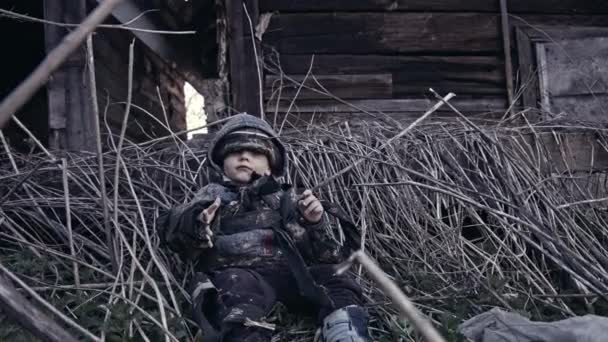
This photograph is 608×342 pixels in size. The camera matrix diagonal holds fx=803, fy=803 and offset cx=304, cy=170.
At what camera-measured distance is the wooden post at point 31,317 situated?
124 centimetres

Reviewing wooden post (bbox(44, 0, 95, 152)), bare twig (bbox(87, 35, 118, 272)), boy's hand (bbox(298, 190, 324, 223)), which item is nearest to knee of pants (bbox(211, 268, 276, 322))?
boy's hand (bbox(298, 190, 324, 223))

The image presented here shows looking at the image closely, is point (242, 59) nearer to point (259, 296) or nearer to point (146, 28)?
point (146, 28)

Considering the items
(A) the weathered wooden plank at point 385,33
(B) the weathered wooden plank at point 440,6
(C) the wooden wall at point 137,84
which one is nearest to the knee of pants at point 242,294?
(C) the wooden wall at point 137,84

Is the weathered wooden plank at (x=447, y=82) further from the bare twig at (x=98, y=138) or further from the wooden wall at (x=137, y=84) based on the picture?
the bare twig at (x=98, y=138)

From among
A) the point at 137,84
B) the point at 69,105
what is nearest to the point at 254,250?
the point at 69,105

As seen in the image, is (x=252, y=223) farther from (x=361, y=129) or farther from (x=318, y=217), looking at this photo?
(x=361, y=129)

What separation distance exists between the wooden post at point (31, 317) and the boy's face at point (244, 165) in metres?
2.09

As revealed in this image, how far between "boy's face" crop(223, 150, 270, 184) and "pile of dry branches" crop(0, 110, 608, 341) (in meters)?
0.41

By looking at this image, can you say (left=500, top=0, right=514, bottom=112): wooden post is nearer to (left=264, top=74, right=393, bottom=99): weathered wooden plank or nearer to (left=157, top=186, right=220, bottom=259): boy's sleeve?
(left=264, top=74, right=393, bottom=99): weathered wooden plank

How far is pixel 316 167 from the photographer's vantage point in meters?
4.02

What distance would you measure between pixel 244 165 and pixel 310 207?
53 cm

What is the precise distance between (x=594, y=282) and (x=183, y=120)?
6791 mm

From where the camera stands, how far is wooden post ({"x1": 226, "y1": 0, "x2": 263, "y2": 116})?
5281 millimetres

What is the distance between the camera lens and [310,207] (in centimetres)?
293
